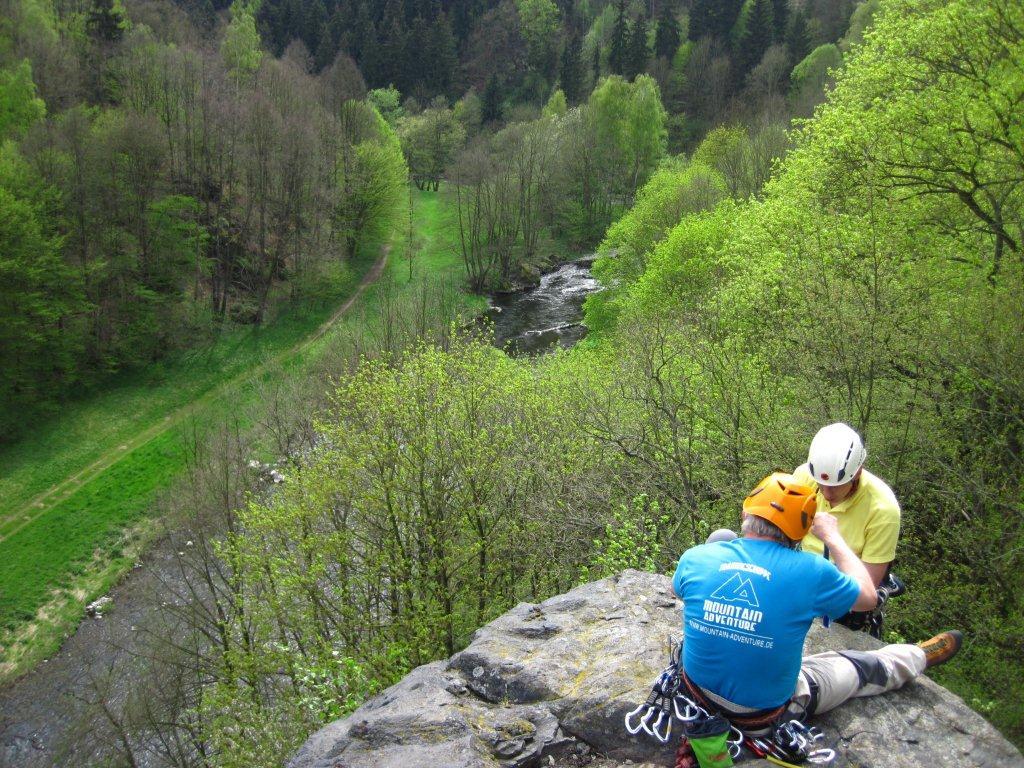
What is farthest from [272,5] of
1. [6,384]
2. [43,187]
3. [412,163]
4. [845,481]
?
[845,481]

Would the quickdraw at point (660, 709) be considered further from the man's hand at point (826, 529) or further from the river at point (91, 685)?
the river at point (91, 685)

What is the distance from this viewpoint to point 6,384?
1374 inches

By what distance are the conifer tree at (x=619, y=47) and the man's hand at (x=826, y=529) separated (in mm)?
102847

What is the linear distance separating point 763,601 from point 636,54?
4094 inches

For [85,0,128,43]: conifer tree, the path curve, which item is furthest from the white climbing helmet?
[85,0,128,43]: conifer tree

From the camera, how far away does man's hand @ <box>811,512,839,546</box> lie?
5.55 m

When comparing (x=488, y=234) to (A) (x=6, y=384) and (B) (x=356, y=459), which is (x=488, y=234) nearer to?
(A) (x=6, y=384)

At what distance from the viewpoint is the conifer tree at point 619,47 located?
98000 millimetres

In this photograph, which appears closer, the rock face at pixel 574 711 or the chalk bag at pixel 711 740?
the chalk bag at pixel 711 740

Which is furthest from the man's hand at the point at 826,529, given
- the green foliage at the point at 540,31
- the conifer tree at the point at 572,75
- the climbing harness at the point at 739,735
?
the green foliage at the point at 540,31

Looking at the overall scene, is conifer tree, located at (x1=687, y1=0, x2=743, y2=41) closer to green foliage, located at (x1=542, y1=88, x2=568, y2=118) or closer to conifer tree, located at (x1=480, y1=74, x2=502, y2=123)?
green foliage, located at (x1=542, y1=88, x2=568, y2=118)

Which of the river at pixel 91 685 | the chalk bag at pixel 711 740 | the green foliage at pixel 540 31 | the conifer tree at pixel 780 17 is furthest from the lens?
the green foliage at pixel 540 31

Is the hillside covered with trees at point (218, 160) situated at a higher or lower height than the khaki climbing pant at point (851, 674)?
higher

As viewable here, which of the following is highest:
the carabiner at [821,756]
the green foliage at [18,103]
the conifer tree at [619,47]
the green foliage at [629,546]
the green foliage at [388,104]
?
the conifer tree at [619,47]
